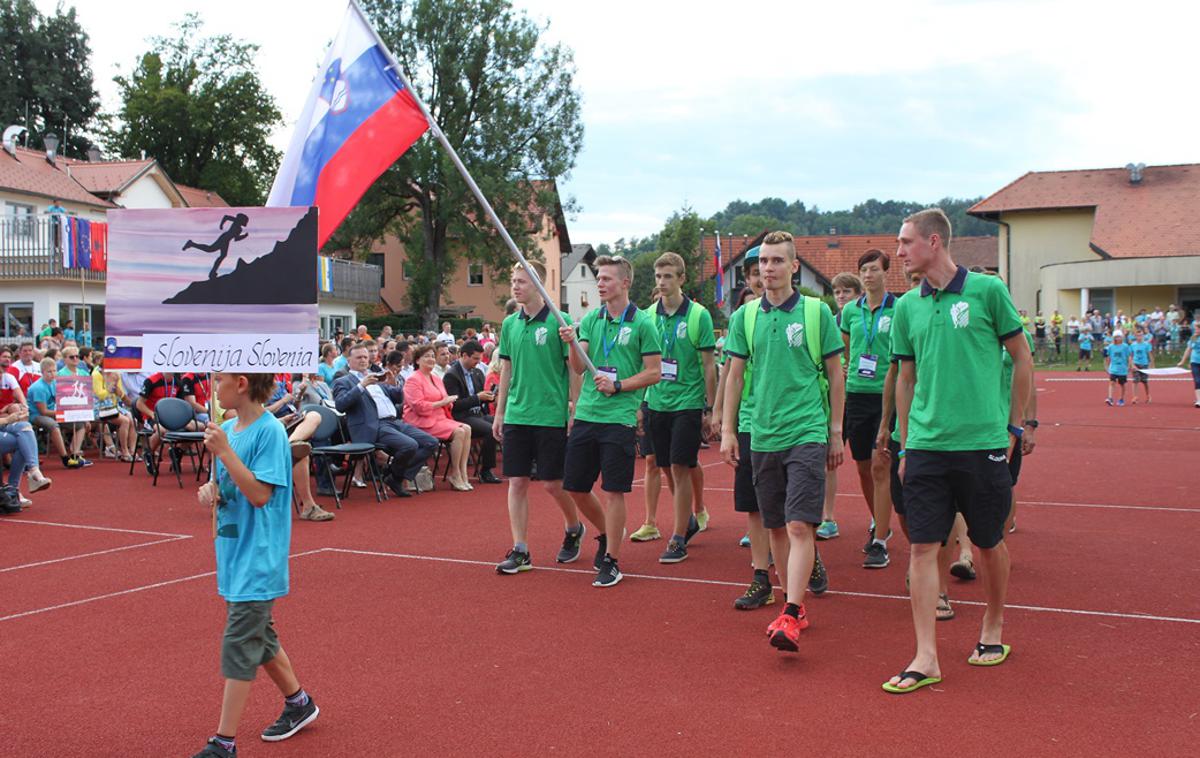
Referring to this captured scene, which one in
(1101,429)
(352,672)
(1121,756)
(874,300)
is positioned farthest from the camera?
(1101,429)

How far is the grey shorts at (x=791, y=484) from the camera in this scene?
5926 millimetres

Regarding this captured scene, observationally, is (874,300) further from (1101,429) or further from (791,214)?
(791,214)

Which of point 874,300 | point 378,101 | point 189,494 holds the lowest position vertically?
point 189,494

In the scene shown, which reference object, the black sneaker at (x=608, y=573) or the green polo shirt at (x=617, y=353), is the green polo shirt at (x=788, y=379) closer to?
the green polo shirt at (x=617, y=353)

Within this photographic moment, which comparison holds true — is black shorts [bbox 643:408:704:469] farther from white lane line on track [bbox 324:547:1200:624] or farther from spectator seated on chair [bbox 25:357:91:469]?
spectator seated on chair [bbox 25:357:91:469]

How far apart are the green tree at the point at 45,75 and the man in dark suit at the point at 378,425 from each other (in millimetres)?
58568

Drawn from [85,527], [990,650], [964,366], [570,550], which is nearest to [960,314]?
[964,366]

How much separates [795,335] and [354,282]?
4819 centimetres

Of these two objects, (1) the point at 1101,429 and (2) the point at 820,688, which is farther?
(1) the point at 1101,429

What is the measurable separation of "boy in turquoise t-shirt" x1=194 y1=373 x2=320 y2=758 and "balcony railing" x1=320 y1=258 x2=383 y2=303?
4387 centimetres

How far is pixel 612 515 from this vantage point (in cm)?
747

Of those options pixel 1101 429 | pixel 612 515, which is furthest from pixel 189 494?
pixel 1101 429

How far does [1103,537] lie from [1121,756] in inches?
202

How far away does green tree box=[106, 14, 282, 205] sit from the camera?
212 ft
